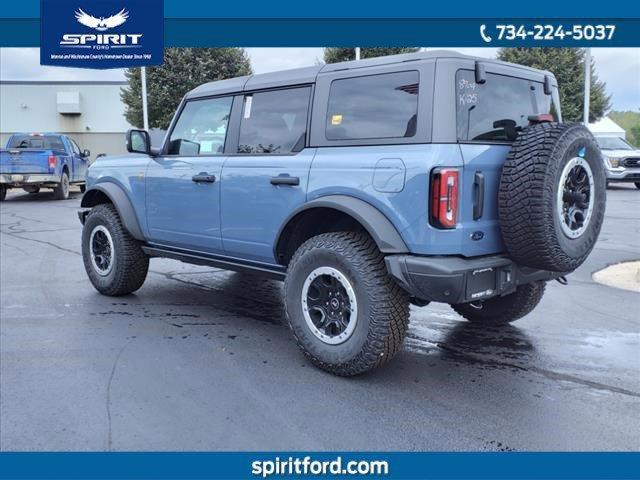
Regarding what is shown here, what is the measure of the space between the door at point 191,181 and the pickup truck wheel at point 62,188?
13593 millimetres

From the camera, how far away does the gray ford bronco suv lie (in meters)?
3.48

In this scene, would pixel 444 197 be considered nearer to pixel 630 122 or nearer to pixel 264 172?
pixel 264 172

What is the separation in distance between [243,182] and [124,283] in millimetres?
2155

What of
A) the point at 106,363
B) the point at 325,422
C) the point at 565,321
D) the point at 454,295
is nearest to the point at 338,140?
the point at 454,295

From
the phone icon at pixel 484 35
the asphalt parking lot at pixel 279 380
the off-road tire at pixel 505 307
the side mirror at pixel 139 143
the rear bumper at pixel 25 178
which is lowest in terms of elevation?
the asphalt parking lot at pixel 279 380

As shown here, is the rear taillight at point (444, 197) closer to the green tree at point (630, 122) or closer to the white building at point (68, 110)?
the white building at point (68, 110)

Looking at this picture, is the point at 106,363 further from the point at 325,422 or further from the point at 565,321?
the point at 565,321

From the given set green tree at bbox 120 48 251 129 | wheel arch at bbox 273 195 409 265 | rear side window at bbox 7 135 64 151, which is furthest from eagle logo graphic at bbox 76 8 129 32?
green tree at bbox 120 48 251 129

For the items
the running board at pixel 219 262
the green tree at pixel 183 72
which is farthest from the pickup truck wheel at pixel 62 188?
the running board at pixel 219 262

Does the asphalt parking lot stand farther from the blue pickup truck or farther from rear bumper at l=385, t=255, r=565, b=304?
the blue pickup truck

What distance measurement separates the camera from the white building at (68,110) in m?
37.5

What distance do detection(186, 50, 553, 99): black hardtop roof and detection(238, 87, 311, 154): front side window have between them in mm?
79

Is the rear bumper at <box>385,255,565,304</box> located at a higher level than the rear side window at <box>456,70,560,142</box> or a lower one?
lower

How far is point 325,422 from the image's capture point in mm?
3258
